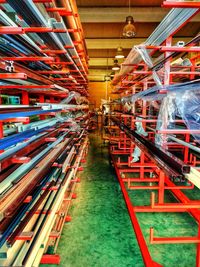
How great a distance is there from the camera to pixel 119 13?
5.68 m

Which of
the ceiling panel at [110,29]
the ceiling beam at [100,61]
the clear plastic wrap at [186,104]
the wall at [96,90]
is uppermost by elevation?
the ceiling panel at [110,29]

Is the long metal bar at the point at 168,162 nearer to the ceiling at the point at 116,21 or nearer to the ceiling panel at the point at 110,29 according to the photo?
the ceiling at the point at 116,21

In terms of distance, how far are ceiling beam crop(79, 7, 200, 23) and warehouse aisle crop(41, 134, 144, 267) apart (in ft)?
14.6

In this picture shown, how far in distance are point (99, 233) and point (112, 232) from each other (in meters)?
0.15

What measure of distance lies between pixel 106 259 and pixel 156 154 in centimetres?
114

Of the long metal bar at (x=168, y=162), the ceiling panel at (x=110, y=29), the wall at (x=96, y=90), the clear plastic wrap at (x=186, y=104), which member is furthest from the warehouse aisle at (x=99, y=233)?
the wall at (x=96, y=90)

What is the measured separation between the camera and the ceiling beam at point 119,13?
565 centimetres

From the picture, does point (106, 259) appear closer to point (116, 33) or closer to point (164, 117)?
point (164, 117)

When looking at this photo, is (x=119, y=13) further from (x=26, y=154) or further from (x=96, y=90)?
(x=96, y=90)

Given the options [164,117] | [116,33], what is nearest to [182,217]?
[164,117]

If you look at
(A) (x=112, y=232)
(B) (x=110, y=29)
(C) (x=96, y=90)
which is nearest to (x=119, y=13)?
(B) (x=110, y=29)

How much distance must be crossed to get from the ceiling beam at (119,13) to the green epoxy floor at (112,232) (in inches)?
179

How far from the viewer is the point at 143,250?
6.56 feet

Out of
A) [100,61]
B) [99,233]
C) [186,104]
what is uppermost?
[100,61]
